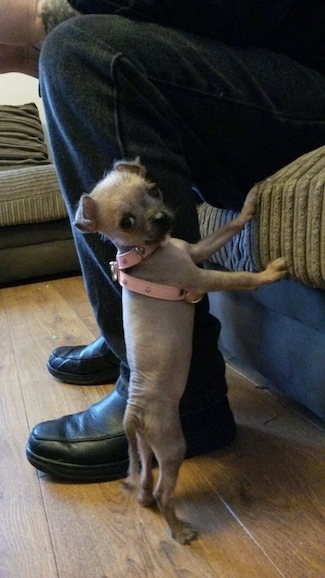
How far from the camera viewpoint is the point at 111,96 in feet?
2.64

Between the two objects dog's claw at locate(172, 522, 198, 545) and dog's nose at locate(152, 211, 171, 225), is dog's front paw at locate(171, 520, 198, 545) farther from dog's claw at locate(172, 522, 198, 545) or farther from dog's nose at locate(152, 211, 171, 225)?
dog's nose at locate(152, 211, 171, 225)

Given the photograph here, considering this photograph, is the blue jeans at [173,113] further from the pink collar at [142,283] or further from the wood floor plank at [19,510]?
the wood floor plank at [19,510]

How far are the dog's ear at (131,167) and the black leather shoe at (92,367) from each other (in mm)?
591

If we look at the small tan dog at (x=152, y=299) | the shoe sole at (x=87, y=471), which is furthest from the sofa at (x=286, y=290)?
the shoe sole at (x=87, y=471)

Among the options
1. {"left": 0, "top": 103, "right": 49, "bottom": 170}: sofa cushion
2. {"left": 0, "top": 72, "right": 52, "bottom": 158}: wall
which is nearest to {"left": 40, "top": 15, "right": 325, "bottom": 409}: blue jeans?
{"left": 0, "top": 103, "right": 49, "bottom": 170}: sofa cushion

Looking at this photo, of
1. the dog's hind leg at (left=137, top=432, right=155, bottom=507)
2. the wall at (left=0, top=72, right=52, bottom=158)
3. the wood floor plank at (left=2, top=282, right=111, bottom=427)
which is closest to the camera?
the dog's hind leg at (left=137, top=432, right=155, bottom=507)

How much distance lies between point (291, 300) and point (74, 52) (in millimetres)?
497

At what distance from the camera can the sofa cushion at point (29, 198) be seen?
2611mm

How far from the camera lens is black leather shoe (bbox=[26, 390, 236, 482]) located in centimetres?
94

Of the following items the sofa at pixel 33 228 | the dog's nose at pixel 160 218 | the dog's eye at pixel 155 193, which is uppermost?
the dog's eye at pixel 155 193

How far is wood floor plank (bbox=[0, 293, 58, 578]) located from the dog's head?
0.42 meters

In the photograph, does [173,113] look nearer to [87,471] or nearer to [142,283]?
[142,283]

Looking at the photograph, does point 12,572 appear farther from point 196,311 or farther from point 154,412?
point 196,311

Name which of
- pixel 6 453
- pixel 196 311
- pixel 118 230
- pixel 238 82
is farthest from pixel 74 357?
pixel 238 82
